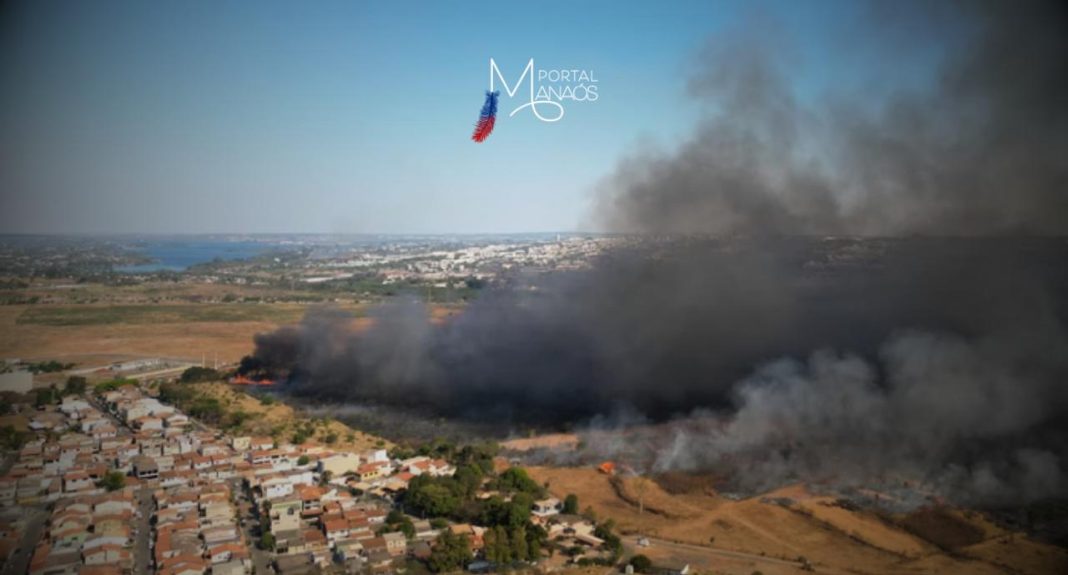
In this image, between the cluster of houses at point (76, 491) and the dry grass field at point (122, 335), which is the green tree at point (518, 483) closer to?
the cluster of houses at point (76, 491)

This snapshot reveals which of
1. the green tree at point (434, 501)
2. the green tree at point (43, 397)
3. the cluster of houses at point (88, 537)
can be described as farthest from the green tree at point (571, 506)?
the green tree at point (43, 397)

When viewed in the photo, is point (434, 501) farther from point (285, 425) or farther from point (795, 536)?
point (285, 425)

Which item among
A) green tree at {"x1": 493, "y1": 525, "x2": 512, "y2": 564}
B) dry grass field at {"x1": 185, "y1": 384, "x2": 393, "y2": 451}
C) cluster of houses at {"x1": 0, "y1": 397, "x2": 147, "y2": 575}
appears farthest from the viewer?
dry grass field at {"x1": 185, "y1": 384, "x2": 393, "y2": 451}

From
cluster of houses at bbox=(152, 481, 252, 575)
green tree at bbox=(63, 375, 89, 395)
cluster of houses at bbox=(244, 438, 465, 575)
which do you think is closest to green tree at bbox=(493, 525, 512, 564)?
cluster of houses at bbox=(244, 438, 465, 575)

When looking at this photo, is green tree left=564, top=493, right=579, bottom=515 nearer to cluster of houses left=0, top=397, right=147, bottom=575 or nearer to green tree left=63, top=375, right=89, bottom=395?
cluster of houses left=0, top=397, right=147, bottom=575

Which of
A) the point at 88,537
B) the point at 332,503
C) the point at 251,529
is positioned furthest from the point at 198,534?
the point at 332,503

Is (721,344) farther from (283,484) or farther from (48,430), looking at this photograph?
(48,430)
